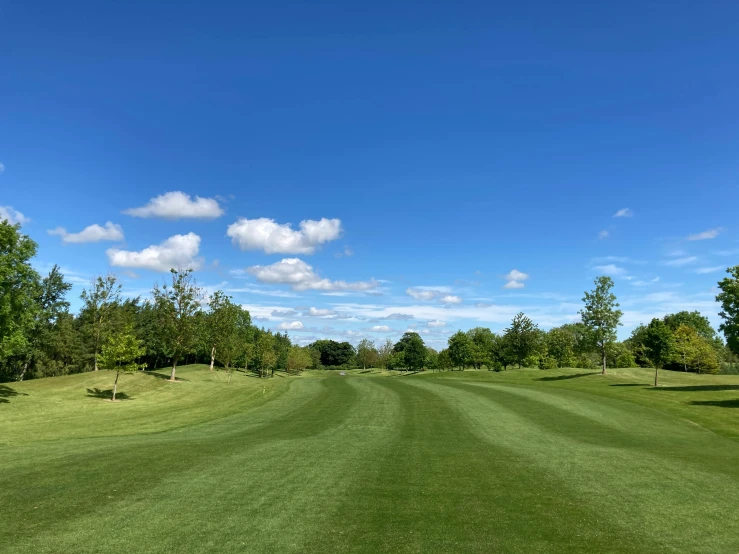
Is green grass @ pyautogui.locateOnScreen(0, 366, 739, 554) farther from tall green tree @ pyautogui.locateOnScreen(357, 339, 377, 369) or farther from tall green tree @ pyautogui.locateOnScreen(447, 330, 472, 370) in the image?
tall green tree @ pyautogui.locateOnScreen(357, 339, 377, 369)

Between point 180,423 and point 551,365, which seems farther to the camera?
point 551,365

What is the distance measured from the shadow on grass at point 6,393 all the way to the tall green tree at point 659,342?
6161cm

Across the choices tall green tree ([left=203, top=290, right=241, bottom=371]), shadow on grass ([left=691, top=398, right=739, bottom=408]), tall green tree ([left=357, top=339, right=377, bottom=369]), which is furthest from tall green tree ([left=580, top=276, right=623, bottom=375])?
tall green tree ([left=357, top=339, right=377, bottom=369])

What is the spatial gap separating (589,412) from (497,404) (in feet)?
19.2

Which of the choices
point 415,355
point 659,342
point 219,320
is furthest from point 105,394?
point 415,355

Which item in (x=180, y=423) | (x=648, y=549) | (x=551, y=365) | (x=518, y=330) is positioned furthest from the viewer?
(x=551, y=365)

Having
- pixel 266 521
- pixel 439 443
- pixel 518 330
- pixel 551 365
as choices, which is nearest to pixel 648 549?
pixel 266 521

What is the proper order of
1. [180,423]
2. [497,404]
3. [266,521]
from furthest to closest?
[497,404] → [180,423] → [266,521]

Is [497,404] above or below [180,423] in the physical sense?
above

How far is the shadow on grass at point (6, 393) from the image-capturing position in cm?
3815

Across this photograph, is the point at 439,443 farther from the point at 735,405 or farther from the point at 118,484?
the point at 735,405

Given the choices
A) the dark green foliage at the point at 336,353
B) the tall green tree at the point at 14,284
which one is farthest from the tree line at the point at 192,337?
the dark green foliage at the point at 336,353

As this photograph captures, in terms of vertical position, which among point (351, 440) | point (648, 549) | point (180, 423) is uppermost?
point (648, 549)

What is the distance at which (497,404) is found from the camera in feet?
99.7
